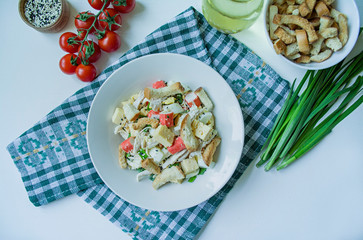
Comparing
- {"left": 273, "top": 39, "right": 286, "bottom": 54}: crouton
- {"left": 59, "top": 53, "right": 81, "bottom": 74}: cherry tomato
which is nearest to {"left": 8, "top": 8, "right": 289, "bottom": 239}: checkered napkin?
{"left": 59, "top": 53, "right": 81, "bottom": 74}: cherry tomato

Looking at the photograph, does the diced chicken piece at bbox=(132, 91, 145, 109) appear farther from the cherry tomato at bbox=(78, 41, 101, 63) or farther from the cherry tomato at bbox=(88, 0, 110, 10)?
the cherry tomato at bbox=(88, 0, 110, 10)

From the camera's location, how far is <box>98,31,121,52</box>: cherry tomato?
5.85 ft

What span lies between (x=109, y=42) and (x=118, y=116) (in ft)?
1.54

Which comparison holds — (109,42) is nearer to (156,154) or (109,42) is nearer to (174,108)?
(174,108)

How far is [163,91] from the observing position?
1660 mm

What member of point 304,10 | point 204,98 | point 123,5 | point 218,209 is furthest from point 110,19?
point 218,209

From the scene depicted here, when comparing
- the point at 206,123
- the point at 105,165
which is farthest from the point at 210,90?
the point at 105,165

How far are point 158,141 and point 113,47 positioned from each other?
2.22 ft

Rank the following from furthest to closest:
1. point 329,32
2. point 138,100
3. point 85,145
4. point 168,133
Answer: point 85,145
point 138,100
point 168,133
point 329,32

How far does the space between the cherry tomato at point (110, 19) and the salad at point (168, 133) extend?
466 millimetres

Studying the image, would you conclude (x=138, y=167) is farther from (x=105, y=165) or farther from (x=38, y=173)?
(x=38, y=173)

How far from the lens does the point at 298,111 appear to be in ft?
5.33

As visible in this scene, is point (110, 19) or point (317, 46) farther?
point (110, 19)

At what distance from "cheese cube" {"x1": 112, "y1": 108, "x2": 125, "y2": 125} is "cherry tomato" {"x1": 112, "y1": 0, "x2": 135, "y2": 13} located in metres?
0.64
